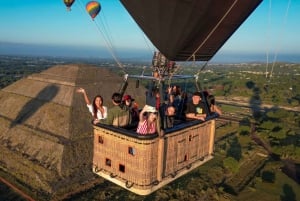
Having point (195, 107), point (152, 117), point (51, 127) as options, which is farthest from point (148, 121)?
point (51, 127)

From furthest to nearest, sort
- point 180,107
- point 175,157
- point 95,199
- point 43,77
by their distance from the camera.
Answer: point 43,77 < point 95,199 < point 180,107 < point 175,157

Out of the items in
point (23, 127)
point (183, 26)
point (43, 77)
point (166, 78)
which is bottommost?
point (23, 127)

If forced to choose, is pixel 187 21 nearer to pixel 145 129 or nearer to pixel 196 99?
pixel 196 99

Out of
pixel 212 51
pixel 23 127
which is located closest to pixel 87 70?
pixel 23 127

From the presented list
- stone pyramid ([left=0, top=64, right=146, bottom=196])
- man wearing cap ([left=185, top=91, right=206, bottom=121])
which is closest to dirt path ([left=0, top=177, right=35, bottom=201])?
stone pyramid ([left=0, top=64, right=146, bottom=196])

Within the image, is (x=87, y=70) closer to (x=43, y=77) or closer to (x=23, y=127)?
(x=43, y=77)

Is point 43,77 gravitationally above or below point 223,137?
above

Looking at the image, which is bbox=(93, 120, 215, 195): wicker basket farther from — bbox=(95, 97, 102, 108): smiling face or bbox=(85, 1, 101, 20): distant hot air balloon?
bbox=(85, 1, 101, 20): distant hot air balloon
